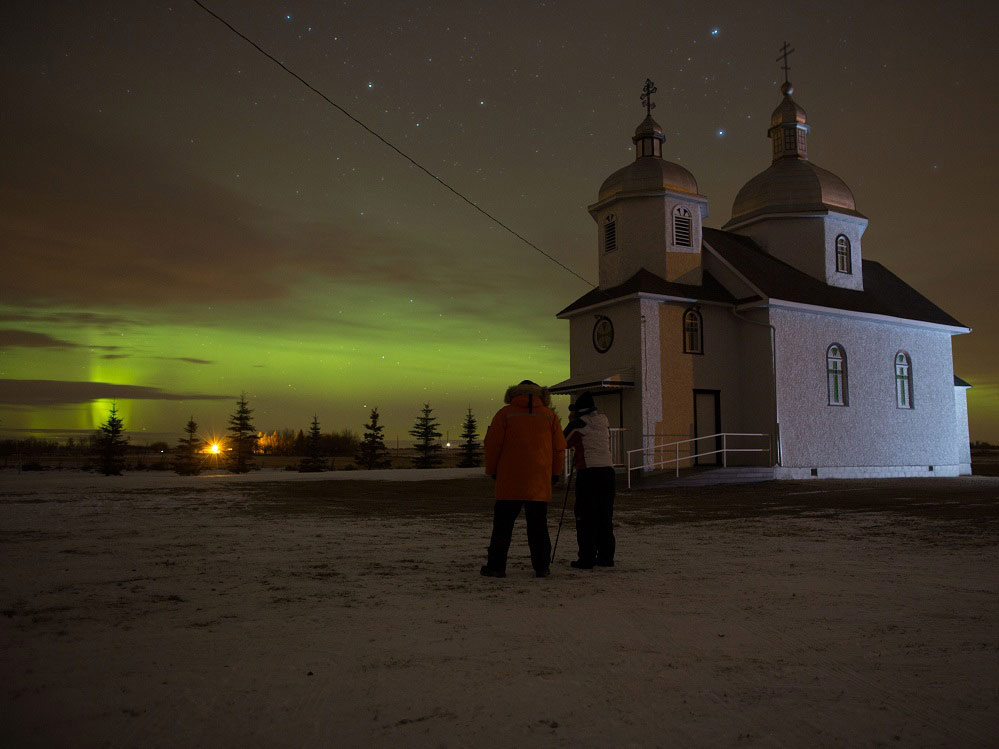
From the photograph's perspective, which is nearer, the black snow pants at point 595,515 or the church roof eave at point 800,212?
the black snow pants at point 595,515

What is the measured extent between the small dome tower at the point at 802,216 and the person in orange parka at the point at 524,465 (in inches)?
959

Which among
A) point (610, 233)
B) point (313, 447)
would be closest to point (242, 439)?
point (313, 447)

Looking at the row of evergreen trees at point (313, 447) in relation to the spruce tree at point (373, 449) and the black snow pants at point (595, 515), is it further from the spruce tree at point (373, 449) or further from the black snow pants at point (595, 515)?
the black snow pants at point (595, 515)

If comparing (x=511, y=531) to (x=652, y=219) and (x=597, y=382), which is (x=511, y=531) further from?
(x=652, y=219)

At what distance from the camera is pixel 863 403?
88.3 feet

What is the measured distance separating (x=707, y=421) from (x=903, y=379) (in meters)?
8.96

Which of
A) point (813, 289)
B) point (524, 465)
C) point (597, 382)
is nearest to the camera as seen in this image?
point (524, 465)

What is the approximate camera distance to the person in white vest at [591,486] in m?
7.40

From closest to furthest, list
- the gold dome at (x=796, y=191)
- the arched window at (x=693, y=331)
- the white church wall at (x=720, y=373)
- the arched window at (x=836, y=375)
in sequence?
the white church wall at (x=720, y=373) → the arched window at (x=693, y=331) → the arched window at (x=836, y=375) → the gold dome at (x=796, y=191)

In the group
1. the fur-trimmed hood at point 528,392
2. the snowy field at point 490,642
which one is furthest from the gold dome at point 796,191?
the fur-trimmed hood at point 528,392

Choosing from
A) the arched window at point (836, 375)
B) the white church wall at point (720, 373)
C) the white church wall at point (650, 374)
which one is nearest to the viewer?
the white church wall at point (650, 374)

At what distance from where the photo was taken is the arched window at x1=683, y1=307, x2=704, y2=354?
24609mm

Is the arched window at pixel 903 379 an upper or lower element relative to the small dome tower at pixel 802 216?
lower

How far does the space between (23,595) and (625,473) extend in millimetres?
18887
